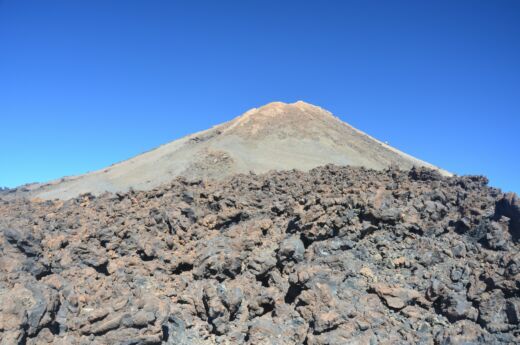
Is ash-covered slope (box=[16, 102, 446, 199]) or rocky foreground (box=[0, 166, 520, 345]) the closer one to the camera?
rocky foreground (box=[0, 166, 520, 345])

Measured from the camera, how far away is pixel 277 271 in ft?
38.7

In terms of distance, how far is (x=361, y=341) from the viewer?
29.0ft

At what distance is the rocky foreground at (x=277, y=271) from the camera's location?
9008 mm

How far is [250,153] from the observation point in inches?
1399

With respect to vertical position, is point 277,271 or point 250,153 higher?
point 250,153

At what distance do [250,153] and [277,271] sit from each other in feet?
79.3

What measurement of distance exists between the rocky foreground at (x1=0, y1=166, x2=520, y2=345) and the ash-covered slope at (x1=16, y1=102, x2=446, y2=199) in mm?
16034

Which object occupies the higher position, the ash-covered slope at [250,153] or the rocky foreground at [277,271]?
the ash-covered slope at [250,153]

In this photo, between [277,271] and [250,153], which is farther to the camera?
[250,153]

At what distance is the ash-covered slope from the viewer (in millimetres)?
33188

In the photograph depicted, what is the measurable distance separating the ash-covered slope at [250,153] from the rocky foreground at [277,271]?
631 inches

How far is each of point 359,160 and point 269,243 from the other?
80.1 feet

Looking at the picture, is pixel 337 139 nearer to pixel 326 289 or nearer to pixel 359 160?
pixel 359 160

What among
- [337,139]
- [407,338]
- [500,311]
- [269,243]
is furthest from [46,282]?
[337,139]
